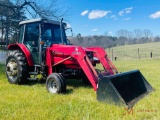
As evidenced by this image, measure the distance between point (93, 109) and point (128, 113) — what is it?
69 centimetres

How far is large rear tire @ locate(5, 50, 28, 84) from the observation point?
271 inches

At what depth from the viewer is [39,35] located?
6648 mm

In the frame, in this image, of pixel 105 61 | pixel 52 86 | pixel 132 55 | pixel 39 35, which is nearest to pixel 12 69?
pixel 39 35

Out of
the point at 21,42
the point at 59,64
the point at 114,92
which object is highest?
the point at 21,42

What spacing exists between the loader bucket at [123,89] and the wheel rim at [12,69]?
3.80m

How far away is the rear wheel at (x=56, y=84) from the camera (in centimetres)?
553

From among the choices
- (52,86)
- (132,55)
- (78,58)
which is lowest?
(52,86)

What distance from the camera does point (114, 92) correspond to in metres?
4.32

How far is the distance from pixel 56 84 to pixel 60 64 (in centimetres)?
110

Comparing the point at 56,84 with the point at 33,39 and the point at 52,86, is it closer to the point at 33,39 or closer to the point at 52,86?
the point at 52,86

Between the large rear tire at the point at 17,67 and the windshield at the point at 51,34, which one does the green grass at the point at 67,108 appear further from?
the windshield at the point at 51,34

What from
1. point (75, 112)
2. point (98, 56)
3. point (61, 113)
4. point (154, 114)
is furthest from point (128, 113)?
point (98, 56)

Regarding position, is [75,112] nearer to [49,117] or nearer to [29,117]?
[49,117]

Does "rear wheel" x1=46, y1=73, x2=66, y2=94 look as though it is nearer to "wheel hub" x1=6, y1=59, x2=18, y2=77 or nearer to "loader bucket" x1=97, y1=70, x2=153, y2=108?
"loader bucket" x1=97, y1=70, x2=153, y2=108
